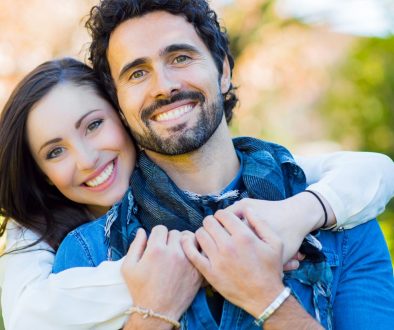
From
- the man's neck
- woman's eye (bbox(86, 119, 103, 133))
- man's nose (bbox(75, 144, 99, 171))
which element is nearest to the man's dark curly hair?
woman's eye (bbox(86, 119, 103, 133))

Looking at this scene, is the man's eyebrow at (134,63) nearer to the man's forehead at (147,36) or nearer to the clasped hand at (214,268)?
the man's forehead at (147,36)

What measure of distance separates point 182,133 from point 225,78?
19.4 inches

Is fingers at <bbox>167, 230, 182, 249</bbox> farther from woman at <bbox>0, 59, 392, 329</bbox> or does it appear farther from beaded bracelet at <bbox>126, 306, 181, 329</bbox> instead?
woman at <bbox>0, 59, 392, 329</bbox>

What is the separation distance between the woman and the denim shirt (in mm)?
104

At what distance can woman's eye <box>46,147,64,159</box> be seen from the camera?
251 centimetres

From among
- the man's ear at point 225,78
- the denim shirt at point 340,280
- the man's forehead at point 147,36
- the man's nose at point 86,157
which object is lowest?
the denim shirt at point 340,280

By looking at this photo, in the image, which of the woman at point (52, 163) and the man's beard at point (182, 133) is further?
the woman at point (52, 163)

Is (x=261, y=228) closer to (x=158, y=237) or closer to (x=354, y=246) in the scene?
(x=158, y=237)

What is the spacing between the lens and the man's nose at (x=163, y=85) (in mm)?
2205

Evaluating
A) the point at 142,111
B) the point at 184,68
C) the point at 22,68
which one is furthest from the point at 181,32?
the point at 22,68

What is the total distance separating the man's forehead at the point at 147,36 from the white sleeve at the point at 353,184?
28.0 inches

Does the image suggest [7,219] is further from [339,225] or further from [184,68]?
[339,225]

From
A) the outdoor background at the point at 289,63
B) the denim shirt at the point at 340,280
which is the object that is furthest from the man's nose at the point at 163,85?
the outdoor background at the point at 289,63

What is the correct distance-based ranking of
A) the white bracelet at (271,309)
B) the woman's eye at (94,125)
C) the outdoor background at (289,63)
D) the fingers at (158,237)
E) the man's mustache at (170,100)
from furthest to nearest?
the outdoor background at (289,63) → the woman's eye at (94,125) → the man's mustache at (170,100) → the fingers at (158,237) → the white bracelet at (271,309)
